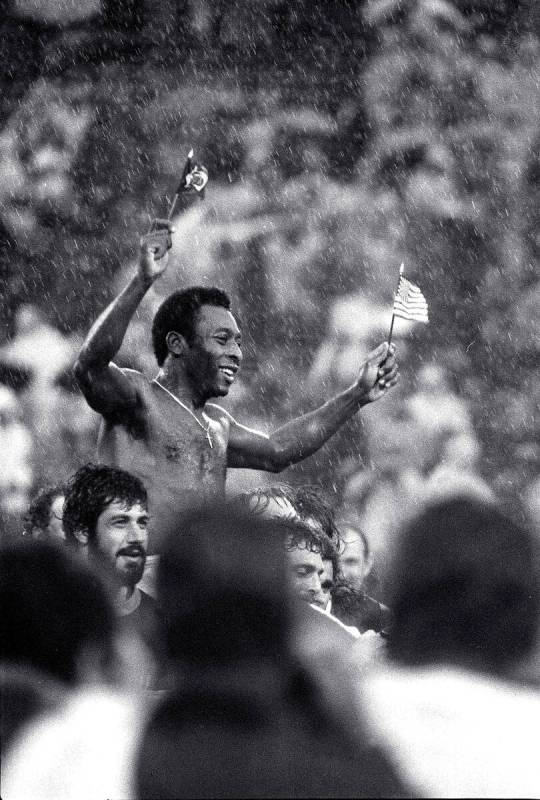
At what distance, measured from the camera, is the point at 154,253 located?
385cm

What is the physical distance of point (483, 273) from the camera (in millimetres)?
6828

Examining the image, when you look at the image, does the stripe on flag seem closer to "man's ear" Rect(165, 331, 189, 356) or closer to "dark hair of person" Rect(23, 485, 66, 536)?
"man's ear" Rect(165, 331, 189, 356)

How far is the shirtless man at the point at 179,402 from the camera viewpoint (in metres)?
3.80

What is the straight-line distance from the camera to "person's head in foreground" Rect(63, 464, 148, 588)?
3045 mm

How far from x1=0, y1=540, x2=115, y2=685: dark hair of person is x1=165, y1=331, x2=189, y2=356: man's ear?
109 inches

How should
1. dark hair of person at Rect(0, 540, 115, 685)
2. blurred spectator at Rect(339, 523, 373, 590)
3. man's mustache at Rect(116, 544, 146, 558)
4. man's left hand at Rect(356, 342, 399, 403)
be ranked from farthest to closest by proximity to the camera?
man's left hand at Rect(356, 342, 399, 403), blurred spectator at Rect(339, 523, 373, 590), man's mustache at Rect(116, 544, 146, 558), dark hair of person at Rect(0, 540, 115, 685)

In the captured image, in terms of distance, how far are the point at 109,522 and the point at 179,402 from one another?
40.5 inches

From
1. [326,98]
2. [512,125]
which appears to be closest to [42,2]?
[326,98]

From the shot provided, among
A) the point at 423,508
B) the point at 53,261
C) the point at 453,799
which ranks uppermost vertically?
the point at 53,261

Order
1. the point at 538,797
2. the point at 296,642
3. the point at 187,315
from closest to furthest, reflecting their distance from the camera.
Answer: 1. the point at 296,642
2. the point at 538,797
3. the point at 187,315

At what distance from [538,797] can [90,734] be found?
1.80 ft

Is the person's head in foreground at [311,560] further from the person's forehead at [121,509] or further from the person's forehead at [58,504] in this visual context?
the person's forehead at [58,504]

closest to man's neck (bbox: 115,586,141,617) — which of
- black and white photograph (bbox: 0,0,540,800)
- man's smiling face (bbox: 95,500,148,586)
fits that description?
man's smiling face (bbox: 95,500,148,586)

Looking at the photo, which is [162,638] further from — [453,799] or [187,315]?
[187,315]
